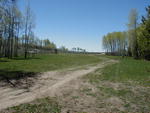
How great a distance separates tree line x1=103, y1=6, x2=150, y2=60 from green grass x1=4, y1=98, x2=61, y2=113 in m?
11.0

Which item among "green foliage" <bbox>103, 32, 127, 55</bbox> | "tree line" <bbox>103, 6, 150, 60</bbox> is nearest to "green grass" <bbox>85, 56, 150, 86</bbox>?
"tree line" <bbox>103, 6, 150, 60</bbox>

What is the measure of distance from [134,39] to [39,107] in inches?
1342

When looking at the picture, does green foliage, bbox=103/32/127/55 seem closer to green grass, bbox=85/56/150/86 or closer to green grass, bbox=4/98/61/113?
green grass, bbox=85/56/150/86

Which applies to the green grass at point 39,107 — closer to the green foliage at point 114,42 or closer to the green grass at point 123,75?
the green grass at point 123,75

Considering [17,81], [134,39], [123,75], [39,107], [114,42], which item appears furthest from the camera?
[114,42]

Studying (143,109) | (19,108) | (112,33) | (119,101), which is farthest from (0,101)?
(112,33)

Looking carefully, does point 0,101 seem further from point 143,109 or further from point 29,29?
point 29,29

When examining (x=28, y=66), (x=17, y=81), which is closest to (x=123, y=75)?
(x=17, y=81)

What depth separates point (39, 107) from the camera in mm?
3777

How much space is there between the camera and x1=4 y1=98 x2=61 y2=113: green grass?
140 inches

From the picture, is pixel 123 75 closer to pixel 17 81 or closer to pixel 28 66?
pixel 17 81

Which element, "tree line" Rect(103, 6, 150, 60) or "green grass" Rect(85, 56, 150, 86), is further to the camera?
"tree line" Rect(103, 6, 150, 60)

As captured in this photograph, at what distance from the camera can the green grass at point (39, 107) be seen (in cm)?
355

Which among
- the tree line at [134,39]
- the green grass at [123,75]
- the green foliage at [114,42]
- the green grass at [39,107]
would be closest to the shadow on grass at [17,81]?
the green grass at [39,107]
